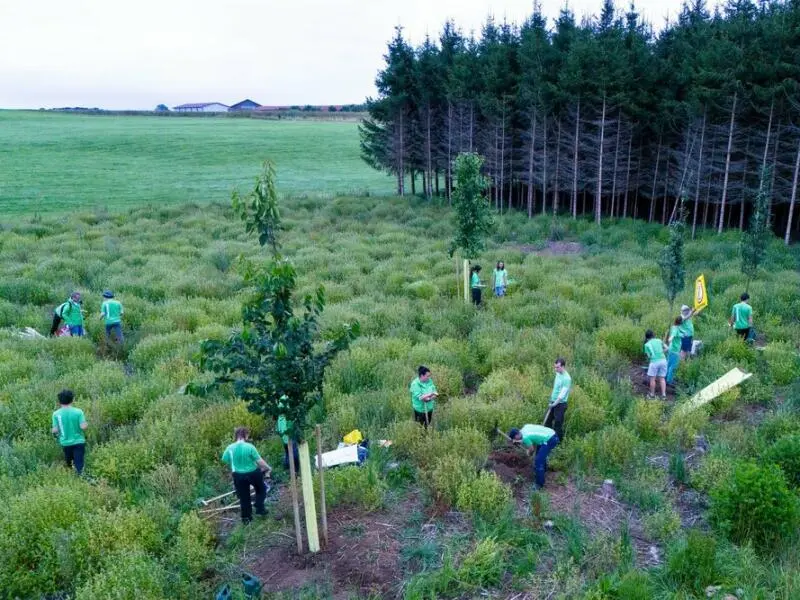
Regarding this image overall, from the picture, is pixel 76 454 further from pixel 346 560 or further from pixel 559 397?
pixel 559 397

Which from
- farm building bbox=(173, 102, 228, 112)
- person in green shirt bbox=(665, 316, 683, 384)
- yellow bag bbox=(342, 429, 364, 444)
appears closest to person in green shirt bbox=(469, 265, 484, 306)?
person in green shirt bbox=(665, 316, 683, 384)

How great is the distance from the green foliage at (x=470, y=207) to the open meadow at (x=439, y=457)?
1.71 m

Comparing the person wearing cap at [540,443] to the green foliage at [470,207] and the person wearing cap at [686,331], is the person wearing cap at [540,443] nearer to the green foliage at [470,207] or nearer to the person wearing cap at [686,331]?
the person wearing cap at [686,331]

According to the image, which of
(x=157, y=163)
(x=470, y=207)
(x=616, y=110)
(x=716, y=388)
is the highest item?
(x=616, y=110)

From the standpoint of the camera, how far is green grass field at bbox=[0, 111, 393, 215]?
42.5 meters

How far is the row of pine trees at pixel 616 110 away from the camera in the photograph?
78.0 ft

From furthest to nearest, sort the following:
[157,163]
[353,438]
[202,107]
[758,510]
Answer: [202,107] → [157,163] → [353,438] → [758,510]

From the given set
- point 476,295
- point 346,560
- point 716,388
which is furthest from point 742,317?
point 346,560

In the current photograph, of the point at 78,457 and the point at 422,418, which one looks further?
the point at 422,418

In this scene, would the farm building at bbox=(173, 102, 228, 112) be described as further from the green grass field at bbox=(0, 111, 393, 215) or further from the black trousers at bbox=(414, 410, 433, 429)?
the black trousers at bbox=(414, 410, 433, 429)

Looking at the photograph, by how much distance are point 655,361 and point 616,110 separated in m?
22.3

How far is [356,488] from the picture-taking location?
26.4 ft

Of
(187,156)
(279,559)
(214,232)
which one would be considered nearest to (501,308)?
(279,559)

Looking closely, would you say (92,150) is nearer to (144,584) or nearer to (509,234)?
(509,234)
